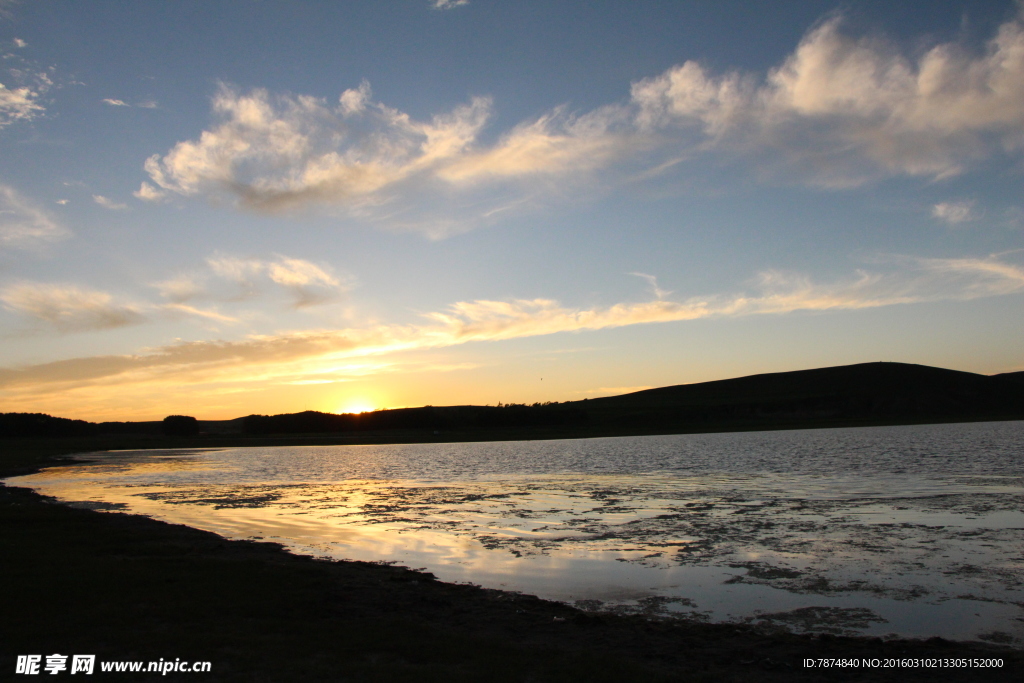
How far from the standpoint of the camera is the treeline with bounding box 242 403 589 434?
170 meters

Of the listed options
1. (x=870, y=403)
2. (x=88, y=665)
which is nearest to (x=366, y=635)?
(x=88, y=665)

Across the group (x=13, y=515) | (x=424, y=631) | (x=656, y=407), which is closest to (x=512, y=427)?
(x=656, y=407)

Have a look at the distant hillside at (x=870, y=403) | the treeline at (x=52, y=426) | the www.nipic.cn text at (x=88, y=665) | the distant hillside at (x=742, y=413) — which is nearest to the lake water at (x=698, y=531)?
the www.nipic.cn text at (x=88, y=665)

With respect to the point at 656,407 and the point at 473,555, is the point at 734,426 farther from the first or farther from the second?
the point at 473,555

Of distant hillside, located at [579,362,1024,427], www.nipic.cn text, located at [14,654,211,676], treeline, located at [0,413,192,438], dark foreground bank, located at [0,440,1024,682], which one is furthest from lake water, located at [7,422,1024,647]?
treeline, located at [0,413,192,438]

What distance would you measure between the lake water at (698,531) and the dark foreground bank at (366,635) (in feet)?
4.93

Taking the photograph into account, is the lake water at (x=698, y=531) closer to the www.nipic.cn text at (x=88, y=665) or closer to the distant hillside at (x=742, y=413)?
the www.nipic.cn text at (x=88, y=665)

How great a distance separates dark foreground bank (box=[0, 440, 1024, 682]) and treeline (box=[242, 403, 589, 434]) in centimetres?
15095

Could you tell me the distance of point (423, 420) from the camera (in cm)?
17800

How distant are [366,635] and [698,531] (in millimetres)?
14339

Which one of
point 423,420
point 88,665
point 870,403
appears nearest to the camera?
point 88,665

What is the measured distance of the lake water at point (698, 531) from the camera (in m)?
14.3

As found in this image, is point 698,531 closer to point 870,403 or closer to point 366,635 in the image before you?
point 366,635

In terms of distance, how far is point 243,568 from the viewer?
17.2 meters
